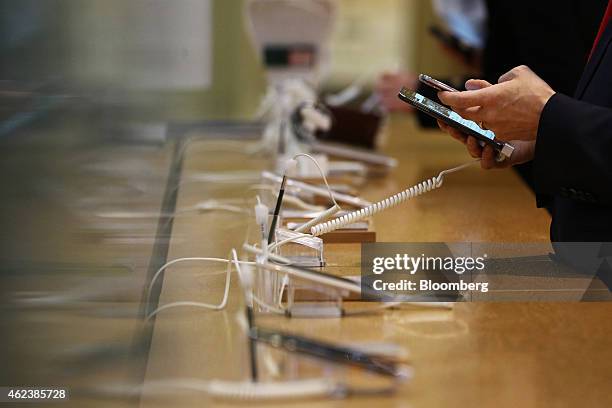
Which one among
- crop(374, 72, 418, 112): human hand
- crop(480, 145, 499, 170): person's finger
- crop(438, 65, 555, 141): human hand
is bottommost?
crop(374, 72, 418, 112): human hand

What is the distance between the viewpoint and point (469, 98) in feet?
5.00

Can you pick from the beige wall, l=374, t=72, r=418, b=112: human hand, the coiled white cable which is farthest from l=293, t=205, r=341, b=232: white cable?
l=374, t=72, r=418, b=112: human hand

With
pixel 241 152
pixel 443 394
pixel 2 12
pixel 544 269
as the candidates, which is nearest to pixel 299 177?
pixel 241 152

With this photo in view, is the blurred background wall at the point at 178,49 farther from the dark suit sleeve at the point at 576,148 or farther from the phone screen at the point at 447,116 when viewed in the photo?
the dark suit sleeve at the point at 576,148

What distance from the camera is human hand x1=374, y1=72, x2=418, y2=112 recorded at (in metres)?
3.52

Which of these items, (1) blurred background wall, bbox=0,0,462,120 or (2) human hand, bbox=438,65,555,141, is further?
(1) blurred background wall, bbox=0,0,462,120

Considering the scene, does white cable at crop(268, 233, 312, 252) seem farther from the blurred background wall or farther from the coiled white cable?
the blurred background wall

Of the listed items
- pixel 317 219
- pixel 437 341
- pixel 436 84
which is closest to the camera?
pixel 437 341

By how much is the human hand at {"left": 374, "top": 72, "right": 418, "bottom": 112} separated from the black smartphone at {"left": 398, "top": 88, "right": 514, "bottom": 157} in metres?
1.87

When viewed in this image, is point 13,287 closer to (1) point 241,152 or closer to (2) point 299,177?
(2) point 299,177

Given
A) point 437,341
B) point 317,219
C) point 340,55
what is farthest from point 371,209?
point 340,55

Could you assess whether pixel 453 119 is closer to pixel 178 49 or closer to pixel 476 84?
pixel 476 84

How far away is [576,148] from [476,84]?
202 mm

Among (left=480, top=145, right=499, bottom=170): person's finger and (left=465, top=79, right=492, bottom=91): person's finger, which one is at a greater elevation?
(left=465, top=79, right=492, bottom=91): person's finger
